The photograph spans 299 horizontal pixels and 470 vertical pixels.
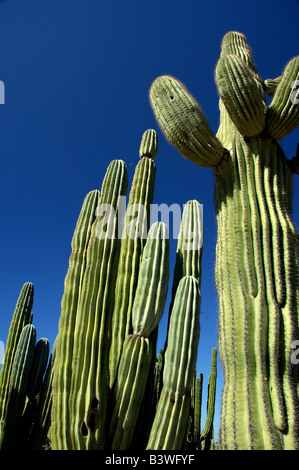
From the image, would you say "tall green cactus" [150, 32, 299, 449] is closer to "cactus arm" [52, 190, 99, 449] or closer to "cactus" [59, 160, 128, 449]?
"cactus" [59, 160, 128, 449]

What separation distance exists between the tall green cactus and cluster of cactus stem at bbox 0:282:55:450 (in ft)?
11.3

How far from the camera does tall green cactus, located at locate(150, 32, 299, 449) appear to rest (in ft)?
6.18

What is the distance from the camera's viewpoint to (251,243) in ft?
7.64

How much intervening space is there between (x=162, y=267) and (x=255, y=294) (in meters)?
0.86

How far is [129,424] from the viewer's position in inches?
92.6

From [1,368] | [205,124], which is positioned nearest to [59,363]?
[205,124]

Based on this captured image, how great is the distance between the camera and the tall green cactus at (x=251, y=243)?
1.88 m

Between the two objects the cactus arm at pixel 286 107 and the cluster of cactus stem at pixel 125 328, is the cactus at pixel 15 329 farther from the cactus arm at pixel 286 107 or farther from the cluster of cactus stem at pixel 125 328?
the cactus arm at pixel 286 107

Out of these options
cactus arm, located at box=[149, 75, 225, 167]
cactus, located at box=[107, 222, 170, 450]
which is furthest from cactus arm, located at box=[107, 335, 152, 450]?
cactus arm, located at box=[149, 75, 225, 167]

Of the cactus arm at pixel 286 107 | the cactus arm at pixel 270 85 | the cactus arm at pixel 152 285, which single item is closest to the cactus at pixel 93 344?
the cactus arm at pixel 152 285

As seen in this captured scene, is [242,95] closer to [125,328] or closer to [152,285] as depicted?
[152,285]

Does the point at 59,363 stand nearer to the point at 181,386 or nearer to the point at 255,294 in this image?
the point at 181,386

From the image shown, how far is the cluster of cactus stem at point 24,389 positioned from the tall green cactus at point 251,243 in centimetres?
343
